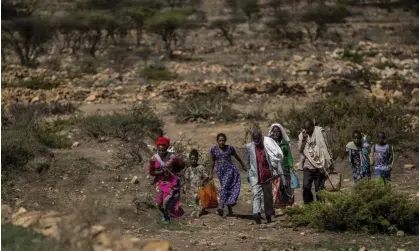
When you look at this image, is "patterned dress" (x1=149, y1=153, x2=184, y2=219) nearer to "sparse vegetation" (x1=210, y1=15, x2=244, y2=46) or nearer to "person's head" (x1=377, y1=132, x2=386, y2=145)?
"person's head" (x1=377, y1=132, x2=386, y2=145)

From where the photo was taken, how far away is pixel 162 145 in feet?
23.5

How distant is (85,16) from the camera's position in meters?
36.3

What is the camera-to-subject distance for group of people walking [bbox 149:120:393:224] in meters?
7.29

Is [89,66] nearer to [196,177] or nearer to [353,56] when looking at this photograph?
[353,56]

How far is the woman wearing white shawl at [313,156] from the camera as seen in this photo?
7535 millimetres

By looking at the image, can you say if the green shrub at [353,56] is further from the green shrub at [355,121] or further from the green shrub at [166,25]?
the green shrub at [355,121]

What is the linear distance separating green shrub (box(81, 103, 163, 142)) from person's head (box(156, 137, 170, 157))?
4.20 meters

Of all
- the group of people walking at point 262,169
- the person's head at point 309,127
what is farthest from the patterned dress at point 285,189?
the person's head at point 309,127

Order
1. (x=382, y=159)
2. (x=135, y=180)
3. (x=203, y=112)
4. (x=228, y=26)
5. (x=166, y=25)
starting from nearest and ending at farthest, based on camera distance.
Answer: (x=382, y=159) → (x=135, y=180) → (x=203, y=112) → (x=166, y=25) → (x=228, y=26)

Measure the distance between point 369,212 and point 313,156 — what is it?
1.21m

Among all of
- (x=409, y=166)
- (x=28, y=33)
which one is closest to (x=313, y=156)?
(x=409, y=166)

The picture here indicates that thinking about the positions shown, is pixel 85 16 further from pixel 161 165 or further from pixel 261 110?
pixel 161 165

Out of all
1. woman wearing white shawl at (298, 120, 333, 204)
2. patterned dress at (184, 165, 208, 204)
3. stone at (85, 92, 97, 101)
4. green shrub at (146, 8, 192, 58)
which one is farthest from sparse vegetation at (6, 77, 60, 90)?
woman wearing white shawl at (298, 120, 333, 204)

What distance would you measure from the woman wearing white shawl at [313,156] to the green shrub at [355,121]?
10.4 feet
